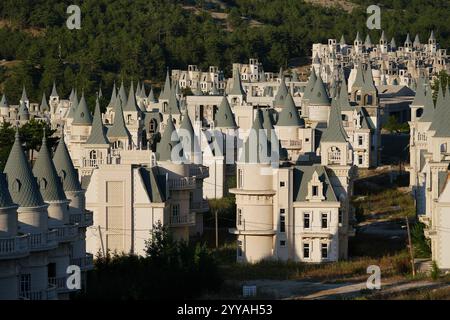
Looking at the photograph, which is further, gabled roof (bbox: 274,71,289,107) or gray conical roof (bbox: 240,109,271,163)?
gabled roof (bbox: 274,71,289,107)

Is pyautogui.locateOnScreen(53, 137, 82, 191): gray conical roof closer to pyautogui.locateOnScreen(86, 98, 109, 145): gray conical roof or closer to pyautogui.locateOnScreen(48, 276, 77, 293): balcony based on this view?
pyautogui.locateOnScreen(48, 276, 77, 293): balcony

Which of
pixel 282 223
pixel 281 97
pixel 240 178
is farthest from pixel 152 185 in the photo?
pixel 281 97

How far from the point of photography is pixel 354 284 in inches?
2036

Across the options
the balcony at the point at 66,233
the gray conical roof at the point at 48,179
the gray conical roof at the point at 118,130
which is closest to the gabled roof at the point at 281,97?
the gray conical roof at the point at 118,130

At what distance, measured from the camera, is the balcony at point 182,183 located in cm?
5978

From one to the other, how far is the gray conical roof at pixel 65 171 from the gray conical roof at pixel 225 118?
33343 mm

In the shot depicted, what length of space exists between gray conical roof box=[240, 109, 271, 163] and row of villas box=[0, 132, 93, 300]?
1430 cm

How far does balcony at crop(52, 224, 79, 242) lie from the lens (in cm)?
4194

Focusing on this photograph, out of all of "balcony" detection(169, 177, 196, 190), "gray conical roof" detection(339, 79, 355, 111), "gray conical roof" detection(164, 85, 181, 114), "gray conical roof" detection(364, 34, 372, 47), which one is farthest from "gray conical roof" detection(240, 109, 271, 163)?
"gray conical roof" detection(364, 34, 372, 47)

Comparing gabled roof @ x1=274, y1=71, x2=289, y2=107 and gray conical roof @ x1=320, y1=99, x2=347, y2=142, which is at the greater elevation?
gabled roof @ x1=274, y1=71, x2=289, y2=107

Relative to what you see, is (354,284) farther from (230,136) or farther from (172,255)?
(230,136)

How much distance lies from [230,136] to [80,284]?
119 feet

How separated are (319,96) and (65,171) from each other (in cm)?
4221
